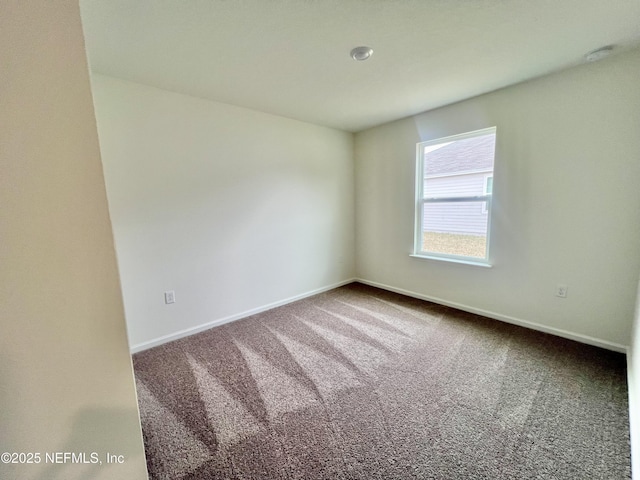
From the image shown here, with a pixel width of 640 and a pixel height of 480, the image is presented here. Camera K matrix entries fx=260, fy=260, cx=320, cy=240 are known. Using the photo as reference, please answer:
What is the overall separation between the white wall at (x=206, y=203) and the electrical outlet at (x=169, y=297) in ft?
0.12

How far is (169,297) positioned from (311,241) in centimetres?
183

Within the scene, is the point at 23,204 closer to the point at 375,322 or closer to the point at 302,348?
the point at 302,348

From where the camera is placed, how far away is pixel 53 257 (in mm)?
774

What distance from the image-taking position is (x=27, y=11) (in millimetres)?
694

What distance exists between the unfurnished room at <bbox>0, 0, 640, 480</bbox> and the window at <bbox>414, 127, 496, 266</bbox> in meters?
0.03

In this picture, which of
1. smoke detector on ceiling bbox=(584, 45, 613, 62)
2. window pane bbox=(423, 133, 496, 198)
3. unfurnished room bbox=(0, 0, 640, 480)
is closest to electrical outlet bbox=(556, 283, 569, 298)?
unfurnished room bbox=(0, 0, 640, 480)

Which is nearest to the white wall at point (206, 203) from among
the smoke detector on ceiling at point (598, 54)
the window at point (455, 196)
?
the window at point (455, 196)

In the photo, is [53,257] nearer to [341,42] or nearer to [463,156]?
[341,42]

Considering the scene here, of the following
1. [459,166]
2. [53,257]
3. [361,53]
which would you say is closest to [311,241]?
[459,166]

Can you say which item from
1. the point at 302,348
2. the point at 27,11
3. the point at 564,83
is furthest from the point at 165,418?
the point at 564,83

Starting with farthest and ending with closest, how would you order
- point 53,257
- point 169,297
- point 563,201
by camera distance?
1. point 169,297
2. point 563,201
3. point 53,257

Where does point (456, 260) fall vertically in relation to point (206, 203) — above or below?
below

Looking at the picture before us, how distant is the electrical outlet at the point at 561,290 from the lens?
2357 mm

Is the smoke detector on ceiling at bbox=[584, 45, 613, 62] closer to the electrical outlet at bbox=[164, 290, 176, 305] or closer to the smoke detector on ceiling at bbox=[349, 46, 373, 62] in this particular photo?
the smoke detector on ceiling at bbox=[349, 46, 373, 62]
